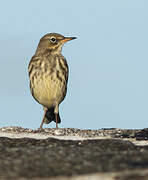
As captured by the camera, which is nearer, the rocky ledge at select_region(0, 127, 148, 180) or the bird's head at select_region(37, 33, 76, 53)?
the rocky ledge at select_region(0, 127, 148, 180)

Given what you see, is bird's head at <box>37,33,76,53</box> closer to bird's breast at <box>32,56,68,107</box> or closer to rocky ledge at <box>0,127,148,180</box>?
bird's breast at <box>32,56,68,107</box>

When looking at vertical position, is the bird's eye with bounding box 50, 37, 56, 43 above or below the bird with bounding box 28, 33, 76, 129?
above

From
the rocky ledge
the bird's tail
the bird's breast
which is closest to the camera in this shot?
the rocky ledge

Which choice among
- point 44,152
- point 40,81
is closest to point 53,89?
point 40,81

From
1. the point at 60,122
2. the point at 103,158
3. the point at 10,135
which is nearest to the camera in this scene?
the point at 103,158

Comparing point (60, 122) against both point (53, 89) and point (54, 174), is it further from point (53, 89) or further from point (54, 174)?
point (54, 174)

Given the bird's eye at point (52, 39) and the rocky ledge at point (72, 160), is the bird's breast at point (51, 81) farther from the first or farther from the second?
the rocky ledge at point (72, 160)

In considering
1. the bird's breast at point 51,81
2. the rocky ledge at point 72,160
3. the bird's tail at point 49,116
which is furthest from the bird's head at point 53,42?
the rocky ledge at point 72,160

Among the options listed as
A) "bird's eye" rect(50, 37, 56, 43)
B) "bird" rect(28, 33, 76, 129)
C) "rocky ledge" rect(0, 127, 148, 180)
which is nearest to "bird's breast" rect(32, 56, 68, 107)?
"bird" rect(28, 33, 76, 129)
